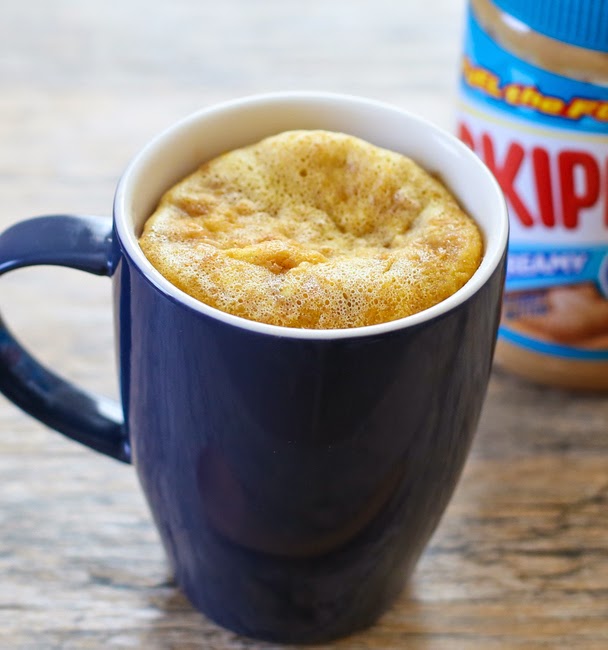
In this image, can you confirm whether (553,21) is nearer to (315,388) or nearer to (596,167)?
(596,167)

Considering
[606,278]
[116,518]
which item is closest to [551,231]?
[606,278]

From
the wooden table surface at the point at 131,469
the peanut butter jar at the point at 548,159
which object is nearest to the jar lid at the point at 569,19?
the peanut butter jar at the point at 548,159

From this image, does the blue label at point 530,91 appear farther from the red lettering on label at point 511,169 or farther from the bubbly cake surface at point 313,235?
the bubbly cake surface at point 313,235

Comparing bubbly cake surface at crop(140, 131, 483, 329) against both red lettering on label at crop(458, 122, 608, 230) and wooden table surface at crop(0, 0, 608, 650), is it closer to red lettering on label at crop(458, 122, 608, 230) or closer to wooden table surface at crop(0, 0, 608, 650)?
red lettering on label at crop(458, 122, 608, 230)

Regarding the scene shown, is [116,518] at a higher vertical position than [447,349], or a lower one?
lower

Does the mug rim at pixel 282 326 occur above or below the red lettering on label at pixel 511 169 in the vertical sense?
above

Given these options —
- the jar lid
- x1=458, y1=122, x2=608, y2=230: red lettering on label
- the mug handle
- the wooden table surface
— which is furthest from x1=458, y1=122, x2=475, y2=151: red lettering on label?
the mug handle
